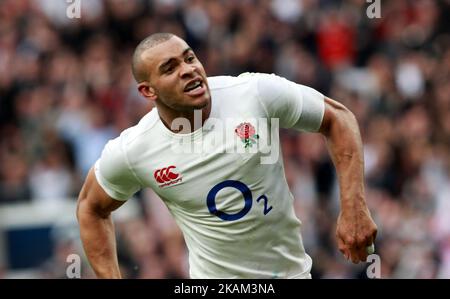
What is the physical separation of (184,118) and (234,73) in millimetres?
8237

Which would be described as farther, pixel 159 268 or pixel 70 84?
pixel 70 84

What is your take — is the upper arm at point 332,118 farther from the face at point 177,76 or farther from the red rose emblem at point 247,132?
the face at point 177,76

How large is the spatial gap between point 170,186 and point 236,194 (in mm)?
410

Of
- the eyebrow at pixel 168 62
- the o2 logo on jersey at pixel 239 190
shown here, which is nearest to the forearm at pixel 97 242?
the o2 logo on jersey at pixel 239 190

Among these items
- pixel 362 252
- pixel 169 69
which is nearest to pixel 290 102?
pixel 169 69

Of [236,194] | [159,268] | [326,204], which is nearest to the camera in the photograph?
[236,194]

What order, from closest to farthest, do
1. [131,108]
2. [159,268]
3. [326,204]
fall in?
[159,268] < [326,204] < [131,108]

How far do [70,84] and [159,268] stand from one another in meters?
3.70

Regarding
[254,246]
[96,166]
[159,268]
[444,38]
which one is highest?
[444,38]

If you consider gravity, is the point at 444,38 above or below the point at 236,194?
above

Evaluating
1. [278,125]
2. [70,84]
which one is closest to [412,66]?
[70,84]

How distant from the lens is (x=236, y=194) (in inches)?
283

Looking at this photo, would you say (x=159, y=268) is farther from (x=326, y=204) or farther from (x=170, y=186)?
(x=170, y=186)
